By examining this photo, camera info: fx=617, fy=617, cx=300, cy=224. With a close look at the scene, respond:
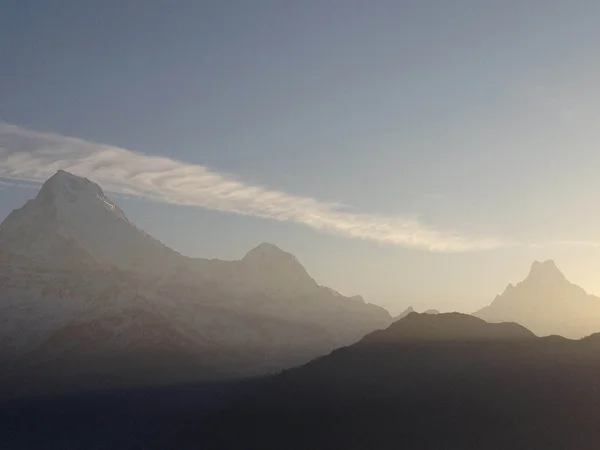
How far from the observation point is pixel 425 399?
11656 cm

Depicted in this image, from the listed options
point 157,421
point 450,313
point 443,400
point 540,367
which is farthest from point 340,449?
point 157,421

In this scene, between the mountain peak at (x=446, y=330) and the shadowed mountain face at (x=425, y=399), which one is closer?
the shadowed mountain face at (x=425, y=399)

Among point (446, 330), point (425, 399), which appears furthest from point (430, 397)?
point (446, 330)

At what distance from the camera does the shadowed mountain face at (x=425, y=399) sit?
10406 cm

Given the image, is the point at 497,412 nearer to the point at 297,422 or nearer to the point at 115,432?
the point at 297,422

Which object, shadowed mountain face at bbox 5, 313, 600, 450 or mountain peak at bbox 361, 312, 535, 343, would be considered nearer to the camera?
shadowed mountain face at bbox 5, 313, 600, 450

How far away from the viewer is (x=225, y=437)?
123 metres

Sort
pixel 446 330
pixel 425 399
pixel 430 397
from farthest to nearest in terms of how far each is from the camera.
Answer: pixel 446 330 → pixel 430 397 → pixel 425 399

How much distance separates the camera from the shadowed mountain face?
104062 mm

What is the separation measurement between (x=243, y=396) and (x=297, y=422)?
1280 inches

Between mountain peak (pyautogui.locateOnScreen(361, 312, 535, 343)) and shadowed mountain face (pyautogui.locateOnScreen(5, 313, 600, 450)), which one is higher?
mountain peak (pyautogui.locateOnScreen(361, 312, 535, 343))

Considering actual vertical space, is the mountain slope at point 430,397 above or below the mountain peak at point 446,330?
below

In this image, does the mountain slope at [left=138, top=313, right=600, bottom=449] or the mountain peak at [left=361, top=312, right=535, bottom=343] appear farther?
the mountain peak at [left=361, top=312, right=535, bottom=343]

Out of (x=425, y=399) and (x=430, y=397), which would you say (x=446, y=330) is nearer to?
(x=430, y=397)
